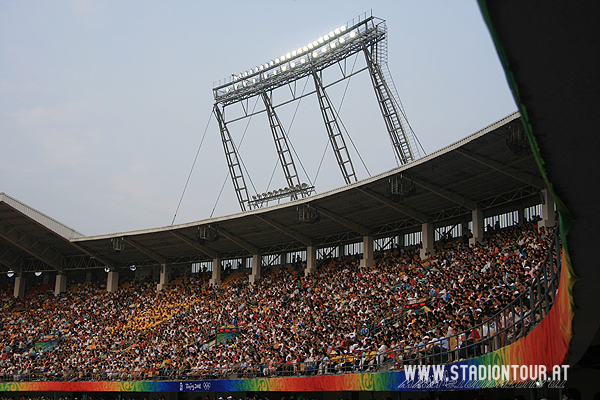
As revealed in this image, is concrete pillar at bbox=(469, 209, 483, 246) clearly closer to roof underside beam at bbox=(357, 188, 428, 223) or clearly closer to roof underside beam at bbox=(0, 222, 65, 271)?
roof underside beam at bbox=(357, 188, 428, 223)

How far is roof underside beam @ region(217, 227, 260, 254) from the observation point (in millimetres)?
40434

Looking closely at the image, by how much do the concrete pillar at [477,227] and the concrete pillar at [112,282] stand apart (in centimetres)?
3353

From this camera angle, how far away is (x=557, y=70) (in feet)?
9.99

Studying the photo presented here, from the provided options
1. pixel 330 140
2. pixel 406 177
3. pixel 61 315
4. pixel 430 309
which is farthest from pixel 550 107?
pixel 61 315

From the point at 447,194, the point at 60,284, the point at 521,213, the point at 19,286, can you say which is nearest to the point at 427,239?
the point at 447,194

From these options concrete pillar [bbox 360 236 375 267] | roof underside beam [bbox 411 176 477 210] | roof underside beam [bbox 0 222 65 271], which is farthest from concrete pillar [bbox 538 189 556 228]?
roof underside beam [bbox 0 222 65 271]

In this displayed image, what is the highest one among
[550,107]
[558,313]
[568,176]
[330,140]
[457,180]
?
[330,140]

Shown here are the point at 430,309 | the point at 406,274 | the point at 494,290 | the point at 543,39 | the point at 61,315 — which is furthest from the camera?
the point at 61,315

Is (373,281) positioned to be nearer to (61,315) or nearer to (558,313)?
(558,313)

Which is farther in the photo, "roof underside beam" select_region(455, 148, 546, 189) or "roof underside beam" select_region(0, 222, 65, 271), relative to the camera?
"roof underside beam" select_region(0, 222, 65, 271)

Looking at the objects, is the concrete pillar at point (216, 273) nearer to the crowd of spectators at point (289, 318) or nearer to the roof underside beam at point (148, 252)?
the crowd of spectators at point (289, 318)

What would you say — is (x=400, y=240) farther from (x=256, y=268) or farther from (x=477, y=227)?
(x=256, y=268)

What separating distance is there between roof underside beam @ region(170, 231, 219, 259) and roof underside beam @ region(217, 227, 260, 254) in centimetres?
364

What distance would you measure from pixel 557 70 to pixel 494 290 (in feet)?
50.9
